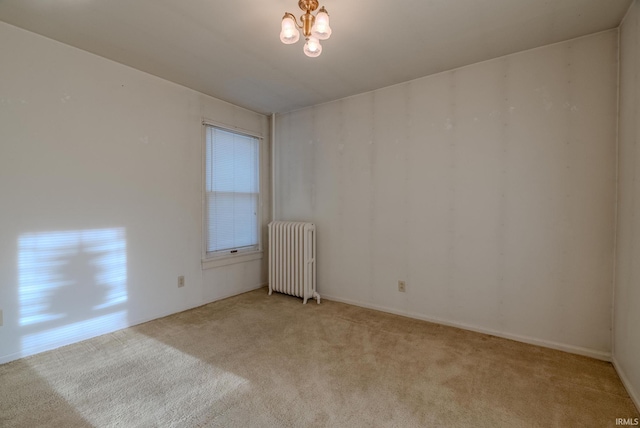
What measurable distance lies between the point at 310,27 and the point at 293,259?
2579 mm

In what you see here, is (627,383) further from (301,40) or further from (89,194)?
(89,194)

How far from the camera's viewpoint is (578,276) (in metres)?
2.34

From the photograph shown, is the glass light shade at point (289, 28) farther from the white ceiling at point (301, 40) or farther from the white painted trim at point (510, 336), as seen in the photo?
the white painted trim at point (510, 336)

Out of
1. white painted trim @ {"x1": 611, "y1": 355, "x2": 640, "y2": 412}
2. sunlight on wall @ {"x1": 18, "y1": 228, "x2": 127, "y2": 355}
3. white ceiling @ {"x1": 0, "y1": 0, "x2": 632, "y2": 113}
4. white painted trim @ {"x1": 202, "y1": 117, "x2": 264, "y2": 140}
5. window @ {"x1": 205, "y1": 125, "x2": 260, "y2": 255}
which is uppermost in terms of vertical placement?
white ceiling @ {"x1": 0, "y1": 0, "x2": 632, "y2": 113}

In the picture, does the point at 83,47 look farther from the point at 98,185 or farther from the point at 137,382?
the point at 137,382

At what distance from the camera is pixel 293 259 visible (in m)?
3.68

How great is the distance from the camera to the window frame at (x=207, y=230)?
3.48 meters

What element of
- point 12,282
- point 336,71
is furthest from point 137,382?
point 336,71

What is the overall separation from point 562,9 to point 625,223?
1.51 meters

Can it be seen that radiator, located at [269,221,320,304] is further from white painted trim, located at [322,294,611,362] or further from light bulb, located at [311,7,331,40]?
light bulb, located at [311,7,331,40]

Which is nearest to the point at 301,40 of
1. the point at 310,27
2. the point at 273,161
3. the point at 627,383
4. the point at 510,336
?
the point at 310,27

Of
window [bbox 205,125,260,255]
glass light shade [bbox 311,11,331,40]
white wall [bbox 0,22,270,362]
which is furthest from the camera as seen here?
window [bbox 205,125,260,255]

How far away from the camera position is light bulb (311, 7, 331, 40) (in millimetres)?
1600

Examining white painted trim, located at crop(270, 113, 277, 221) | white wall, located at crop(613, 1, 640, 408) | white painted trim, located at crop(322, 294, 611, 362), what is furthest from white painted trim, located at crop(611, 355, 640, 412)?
white painted trim, located at crop(270, 113, 277, 221)
